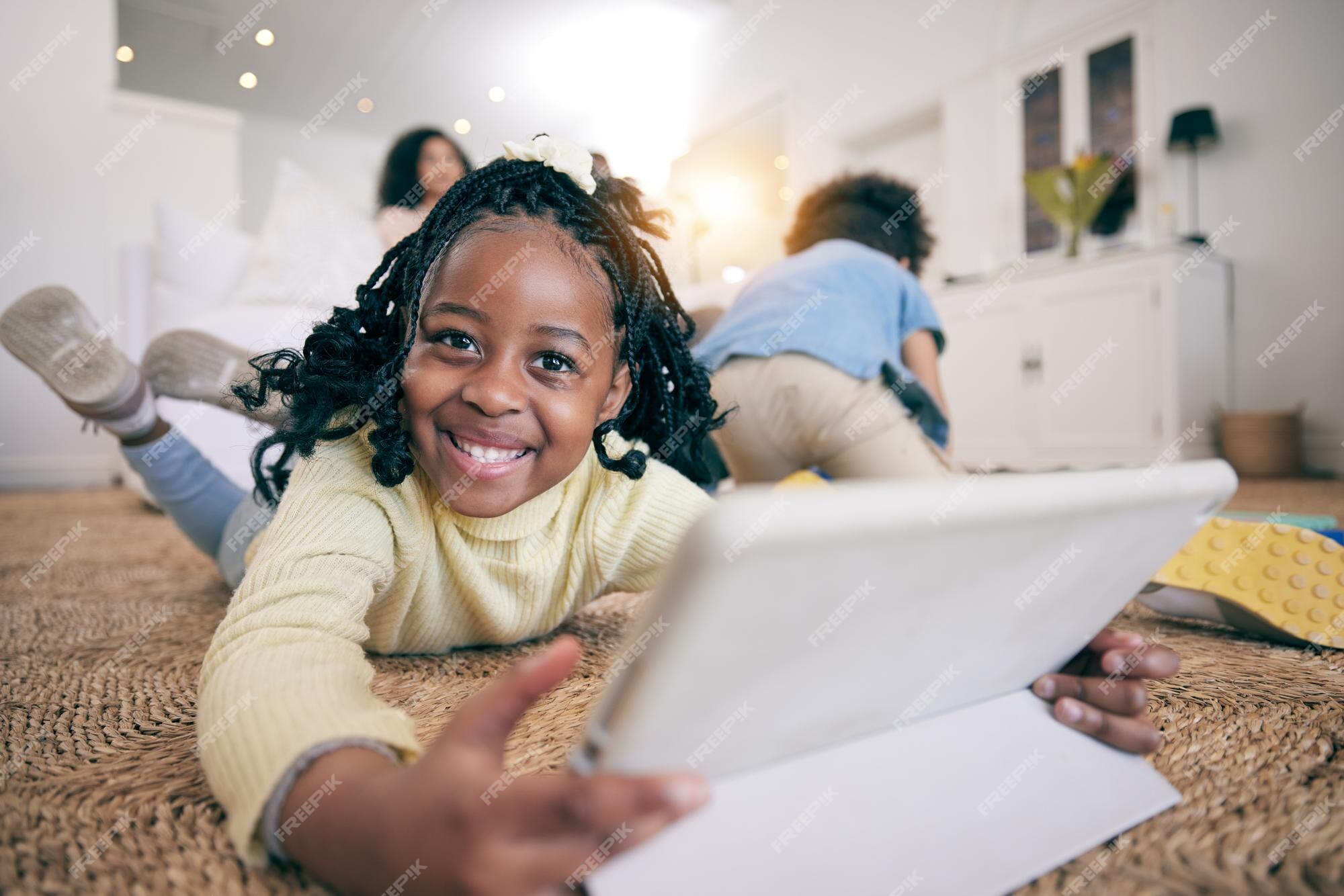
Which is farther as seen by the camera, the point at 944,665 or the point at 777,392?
the point at 777,392

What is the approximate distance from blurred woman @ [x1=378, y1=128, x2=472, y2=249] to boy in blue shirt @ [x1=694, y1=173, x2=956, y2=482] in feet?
3.59

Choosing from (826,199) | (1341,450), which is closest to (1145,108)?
(1341,450)

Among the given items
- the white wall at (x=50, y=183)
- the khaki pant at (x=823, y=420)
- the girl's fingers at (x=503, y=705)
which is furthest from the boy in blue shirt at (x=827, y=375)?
the white wall at (x=50, y=183)

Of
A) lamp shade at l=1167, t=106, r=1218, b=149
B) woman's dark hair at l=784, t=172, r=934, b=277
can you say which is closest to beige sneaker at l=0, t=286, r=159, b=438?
woman's dark hair at l=784, t=172, r=934, b=277

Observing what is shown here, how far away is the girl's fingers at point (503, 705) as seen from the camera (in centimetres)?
26

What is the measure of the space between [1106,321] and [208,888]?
9.97 feet

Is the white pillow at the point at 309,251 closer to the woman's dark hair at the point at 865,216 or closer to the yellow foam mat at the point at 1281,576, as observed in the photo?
the woman's dark hair at the point at 865,216

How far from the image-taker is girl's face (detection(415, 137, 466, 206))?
6.81ft

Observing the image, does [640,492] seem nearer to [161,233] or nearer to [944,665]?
[944,665]

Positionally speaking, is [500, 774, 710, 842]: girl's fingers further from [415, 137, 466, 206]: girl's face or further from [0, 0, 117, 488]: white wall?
[0, 0, 117, 488]: white wall

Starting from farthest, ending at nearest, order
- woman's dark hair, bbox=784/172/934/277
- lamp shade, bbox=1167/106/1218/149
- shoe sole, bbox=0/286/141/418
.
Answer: lamp shade, bbox=1167/106/1218/149 < woman's dark hair, bbox=784/172/934/277 < shoe sole, bbox=0/286/141/418

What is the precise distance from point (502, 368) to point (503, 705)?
317 millimetres

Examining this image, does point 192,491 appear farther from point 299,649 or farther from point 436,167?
point 436,167

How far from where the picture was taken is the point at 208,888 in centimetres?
32
